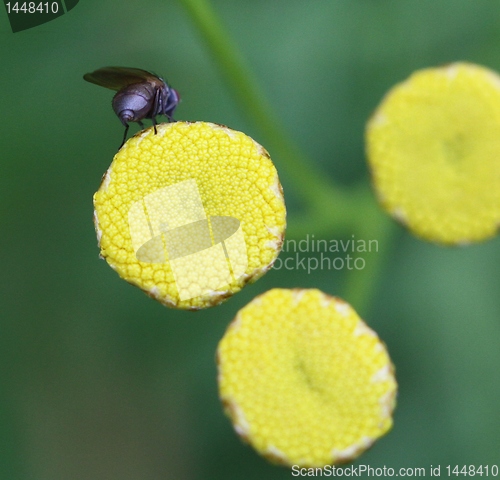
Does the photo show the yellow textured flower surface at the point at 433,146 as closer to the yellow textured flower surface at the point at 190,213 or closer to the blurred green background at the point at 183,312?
the yellow textured flower surface at the point at 190,213

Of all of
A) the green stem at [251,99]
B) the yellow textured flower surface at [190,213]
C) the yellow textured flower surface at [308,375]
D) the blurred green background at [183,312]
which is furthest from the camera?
the blurred green background at [183,312]

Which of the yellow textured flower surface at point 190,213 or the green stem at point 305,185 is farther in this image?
the green stem at point 305,185

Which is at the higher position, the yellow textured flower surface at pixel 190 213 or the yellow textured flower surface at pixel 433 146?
the yellow textured flower surface at pixel 190 213

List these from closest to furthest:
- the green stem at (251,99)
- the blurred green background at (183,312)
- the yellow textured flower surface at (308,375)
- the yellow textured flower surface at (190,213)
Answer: the yellow textured flower surface at (190,213), the yellow textured flower surface at (308,375), the green stem at (251,99), the blurred green background at (183,312)

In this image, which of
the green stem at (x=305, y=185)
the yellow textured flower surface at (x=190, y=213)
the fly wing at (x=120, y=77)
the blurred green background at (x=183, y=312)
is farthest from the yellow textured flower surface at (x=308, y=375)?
the blurred green background at (x=183, y=312)

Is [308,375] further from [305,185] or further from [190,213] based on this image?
[305,185]

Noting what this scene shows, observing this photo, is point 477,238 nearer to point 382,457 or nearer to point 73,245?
point 382,457

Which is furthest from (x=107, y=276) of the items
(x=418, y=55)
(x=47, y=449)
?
(x=418, y=55)
